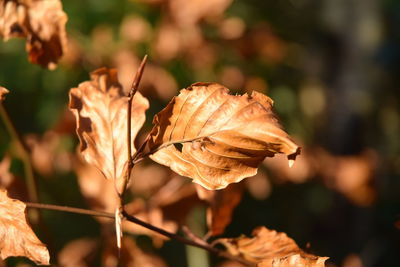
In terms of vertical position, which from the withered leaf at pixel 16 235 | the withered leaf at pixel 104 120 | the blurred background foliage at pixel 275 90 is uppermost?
the withered leaf at pixel 104 120

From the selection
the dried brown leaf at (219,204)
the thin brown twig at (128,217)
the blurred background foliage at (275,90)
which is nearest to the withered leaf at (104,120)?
the thin brown twig at (128,217)

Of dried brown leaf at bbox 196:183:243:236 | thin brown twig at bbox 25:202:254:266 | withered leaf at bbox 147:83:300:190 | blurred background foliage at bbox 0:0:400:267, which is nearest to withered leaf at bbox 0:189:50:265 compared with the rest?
thin brown twig at bbox 25:202:254:266

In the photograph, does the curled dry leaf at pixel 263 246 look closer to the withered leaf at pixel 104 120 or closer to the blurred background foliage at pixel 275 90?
the withered leaf at pixel 104 120

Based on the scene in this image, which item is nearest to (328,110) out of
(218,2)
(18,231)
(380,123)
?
(380,123)

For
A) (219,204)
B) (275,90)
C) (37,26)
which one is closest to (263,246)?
(219,204)

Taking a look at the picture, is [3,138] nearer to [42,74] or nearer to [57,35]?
[42,74]

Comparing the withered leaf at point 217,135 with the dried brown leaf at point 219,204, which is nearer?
the withered leaf at point 217,135

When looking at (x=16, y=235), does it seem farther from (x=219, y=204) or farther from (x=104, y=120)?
(x=219, y=204)
